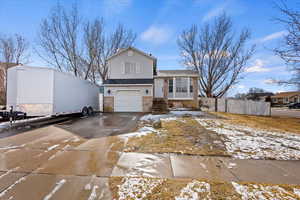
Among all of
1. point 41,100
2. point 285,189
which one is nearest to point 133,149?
point 285,189

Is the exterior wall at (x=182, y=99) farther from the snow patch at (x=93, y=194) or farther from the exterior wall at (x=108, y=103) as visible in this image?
the snow patch at (x=93, y=194)

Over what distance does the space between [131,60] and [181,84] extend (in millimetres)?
6515

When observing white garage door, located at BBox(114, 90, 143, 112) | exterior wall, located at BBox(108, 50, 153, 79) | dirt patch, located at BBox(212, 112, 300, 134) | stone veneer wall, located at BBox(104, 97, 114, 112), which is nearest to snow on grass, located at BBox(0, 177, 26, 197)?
dirt patch, located at BBox(212, 112, 300, 134)

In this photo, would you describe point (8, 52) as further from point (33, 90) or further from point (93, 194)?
point (93, 194)

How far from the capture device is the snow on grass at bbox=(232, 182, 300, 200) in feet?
6.89

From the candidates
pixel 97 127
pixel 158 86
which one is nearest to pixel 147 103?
pixel 158 86

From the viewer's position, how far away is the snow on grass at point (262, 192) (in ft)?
6.89

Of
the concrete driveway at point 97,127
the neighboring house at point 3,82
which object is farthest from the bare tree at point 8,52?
the concrete driveway at point 97,127

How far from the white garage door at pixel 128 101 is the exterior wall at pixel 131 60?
216 centimetres

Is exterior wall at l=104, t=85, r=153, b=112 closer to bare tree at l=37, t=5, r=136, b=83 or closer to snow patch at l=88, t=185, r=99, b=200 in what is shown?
bare tree at l=37, t=5, r=136, b=83

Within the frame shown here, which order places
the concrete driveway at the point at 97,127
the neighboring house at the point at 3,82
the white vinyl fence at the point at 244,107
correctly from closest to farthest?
the concrete driveway at the point at 97,127
the white vinyl fence at the point at 244,107
the neighboring house at the point at 3,82

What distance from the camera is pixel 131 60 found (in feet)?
48.7

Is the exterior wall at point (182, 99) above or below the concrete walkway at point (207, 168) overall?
above

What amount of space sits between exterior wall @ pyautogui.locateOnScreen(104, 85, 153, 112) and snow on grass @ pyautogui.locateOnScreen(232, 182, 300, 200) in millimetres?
11264
